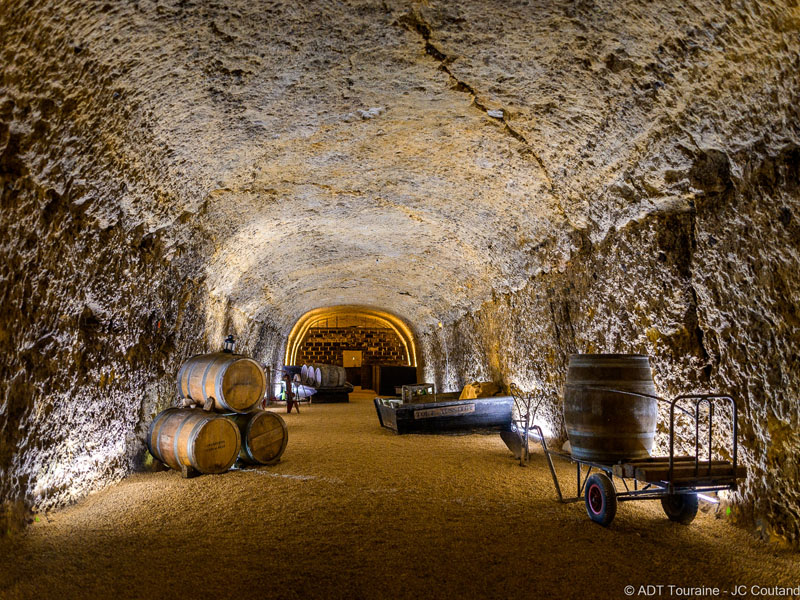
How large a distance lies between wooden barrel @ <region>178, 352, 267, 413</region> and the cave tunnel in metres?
0.05

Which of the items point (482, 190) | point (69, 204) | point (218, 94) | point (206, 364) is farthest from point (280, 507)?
point (482, 190)

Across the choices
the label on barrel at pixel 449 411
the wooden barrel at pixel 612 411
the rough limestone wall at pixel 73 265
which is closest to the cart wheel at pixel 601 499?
the wooden barrel at pixel 612 411

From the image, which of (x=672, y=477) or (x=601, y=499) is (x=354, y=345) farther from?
(x=672, y=477)

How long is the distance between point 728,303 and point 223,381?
14.3 feet

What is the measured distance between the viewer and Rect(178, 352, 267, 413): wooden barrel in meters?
5.51

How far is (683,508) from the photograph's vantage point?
3654 millimetres

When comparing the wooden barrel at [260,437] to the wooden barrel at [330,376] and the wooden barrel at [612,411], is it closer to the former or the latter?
the wooden barrel at [612,411]

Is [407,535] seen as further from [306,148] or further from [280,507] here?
[306,148]

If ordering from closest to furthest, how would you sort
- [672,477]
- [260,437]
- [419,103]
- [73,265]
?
1. [672,477]
2. [73,265]
3. [419,103]
4. [260,437]

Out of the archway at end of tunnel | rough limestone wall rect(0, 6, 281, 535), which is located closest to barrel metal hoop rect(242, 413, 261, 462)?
rough limestone wall rect(0, 6, 281, 535)

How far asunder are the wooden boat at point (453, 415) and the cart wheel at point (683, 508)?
447 centimetres

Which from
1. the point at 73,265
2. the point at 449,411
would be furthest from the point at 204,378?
the point at 449,411

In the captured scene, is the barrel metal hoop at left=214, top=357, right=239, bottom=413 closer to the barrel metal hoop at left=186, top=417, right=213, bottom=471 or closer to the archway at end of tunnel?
the barrel metal hoop at left=186, top=417, right=213, bottom=471

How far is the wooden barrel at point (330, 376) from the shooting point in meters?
14.7
